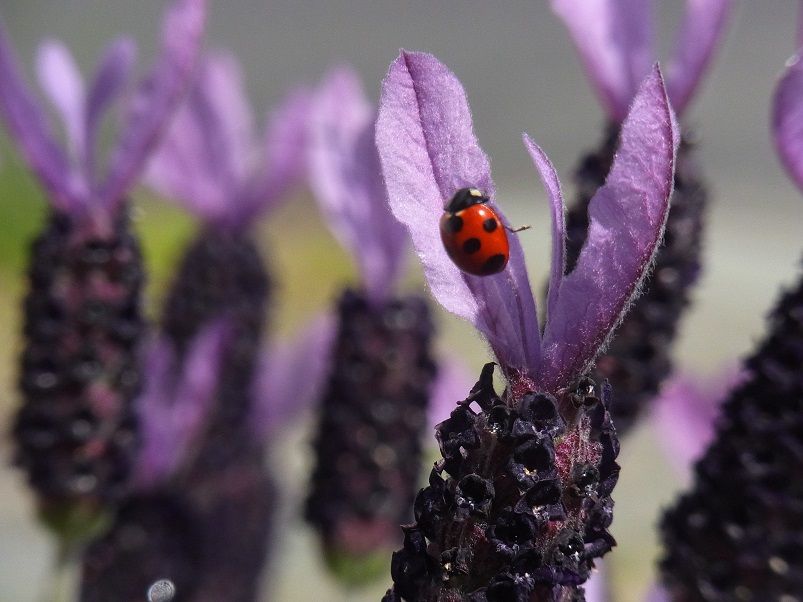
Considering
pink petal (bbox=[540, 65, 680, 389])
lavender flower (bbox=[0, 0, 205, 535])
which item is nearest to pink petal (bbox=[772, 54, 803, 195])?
pink petal (bbox=[540, 65, 680, 389])

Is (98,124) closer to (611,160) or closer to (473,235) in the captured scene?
(611,160)

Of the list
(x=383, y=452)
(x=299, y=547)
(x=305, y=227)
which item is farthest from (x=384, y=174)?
(x=305, y=227)

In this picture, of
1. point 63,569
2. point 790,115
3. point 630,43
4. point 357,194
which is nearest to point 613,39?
point 630,43

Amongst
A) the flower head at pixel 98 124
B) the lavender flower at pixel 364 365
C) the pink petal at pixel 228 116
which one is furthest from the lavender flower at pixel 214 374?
the flower head at pixel 98 124

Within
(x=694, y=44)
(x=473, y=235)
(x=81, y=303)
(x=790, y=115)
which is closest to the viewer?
(x=473, y=235)

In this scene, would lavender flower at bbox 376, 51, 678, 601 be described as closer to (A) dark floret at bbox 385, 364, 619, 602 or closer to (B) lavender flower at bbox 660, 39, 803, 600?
(A) dark floret at bbox 385, 364, 619, 602

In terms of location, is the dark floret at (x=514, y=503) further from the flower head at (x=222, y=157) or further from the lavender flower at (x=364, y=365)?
the flower head at (x=222, y=157)
